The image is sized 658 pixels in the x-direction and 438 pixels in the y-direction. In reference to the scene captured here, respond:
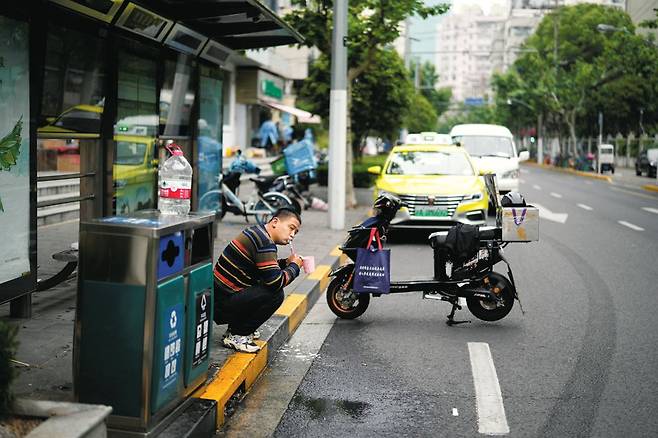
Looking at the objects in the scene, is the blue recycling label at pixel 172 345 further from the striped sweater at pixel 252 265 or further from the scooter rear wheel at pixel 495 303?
the scooter rear wheel at pixel 495 303

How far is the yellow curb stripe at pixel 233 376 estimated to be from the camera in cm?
505

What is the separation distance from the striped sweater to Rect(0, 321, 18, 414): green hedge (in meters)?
2.48

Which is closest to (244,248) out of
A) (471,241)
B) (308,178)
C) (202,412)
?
(202,412)

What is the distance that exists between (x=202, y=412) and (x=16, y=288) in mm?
2533

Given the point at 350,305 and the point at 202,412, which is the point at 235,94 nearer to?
the point at 350,305

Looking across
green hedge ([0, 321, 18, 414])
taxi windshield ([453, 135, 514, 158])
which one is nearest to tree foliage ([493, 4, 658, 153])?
taxi windshield ([453, 135, 514, 158])

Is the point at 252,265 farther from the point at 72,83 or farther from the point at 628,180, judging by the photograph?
the point at 628,180

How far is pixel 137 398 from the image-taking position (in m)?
4.20

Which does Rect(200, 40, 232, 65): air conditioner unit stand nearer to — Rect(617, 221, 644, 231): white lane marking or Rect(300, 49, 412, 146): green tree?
Rect(617, 221, 644, 231): white lane marking

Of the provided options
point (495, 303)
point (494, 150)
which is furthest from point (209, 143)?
point (494, 150)

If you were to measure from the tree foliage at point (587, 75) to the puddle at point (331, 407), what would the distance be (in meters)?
37.6

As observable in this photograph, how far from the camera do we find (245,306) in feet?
19.7

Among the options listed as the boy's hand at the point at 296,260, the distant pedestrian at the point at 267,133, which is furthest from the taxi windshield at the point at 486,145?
the boy's hand at the point at 296,260

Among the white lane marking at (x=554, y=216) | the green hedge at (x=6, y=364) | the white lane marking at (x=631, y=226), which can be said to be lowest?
the white lane marking at (x=631, y=226)
